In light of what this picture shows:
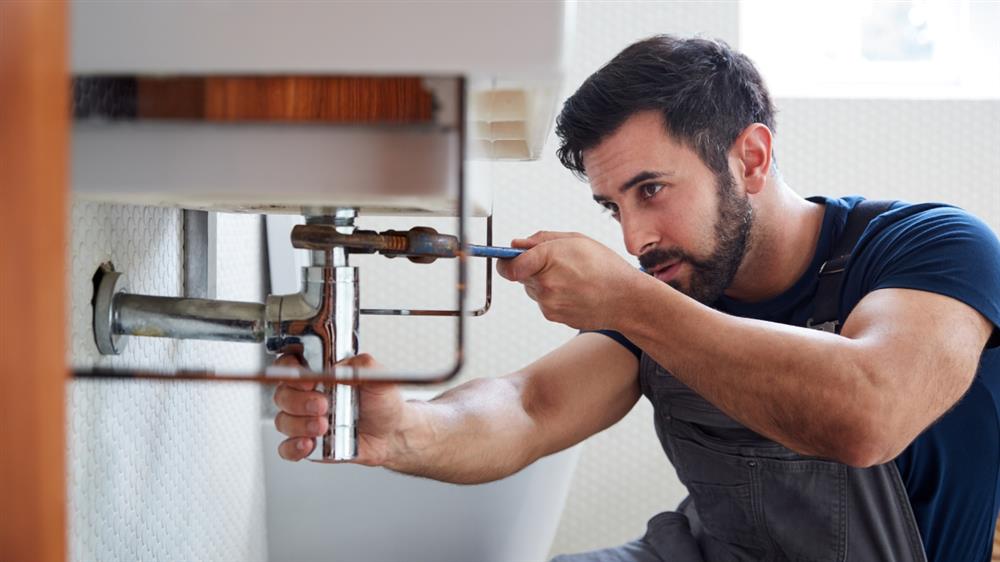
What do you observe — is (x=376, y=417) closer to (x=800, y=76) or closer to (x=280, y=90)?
(x=280, y=90)

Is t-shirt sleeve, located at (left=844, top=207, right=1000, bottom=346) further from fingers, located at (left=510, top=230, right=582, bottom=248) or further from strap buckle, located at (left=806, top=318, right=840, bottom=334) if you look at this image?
fingers, located at (left=510, top=230, right=582, bottom=248)

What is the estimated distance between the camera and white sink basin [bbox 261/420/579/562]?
119cm

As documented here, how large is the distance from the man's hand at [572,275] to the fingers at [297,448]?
209 mm

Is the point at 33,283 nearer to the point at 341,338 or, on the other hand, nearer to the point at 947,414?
the point at 341,338

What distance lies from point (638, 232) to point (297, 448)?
0.52 m

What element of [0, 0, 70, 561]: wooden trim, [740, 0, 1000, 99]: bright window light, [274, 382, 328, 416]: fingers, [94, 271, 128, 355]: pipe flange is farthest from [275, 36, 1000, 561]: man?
[740, 0, 1000, 99]: bright window light

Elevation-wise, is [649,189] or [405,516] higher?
[649,189]

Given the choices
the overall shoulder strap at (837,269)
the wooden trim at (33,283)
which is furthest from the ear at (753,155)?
the wooden trim at (33,283)

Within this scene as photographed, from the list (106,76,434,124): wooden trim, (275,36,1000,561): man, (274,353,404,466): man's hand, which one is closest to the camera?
(106,76,434,124): wooden trim

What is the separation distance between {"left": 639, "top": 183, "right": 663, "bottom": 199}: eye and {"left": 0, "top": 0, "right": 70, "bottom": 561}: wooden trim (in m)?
0.82

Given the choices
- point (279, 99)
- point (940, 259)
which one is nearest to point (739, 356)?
point (940, 259)

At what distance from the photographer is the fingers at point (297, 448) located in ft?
2.41

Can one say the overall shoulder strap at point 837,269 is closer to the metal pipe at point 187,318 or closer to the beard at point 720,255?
the beard at point 720,255

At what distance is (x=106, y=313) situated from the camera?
621 mm
